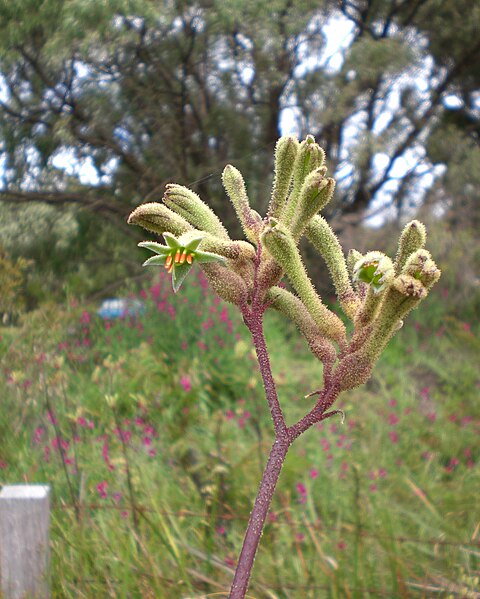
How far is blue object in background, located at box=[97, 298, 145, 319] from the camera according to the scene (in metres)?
2.96

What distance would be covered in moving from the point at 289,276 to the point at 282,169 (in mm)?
93

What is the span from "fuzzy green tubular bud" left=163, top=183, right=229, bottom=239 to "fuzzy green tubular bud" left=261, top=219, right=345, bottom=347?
0.07 m

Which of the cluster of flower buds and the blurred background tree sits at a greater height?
the cluster of flower buds

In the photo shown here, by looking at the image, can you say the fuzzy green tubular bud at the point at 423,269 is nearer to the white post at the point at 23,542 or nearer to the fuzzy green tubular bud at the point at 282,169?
the fuzzy green tubular bud at the point at 282,169

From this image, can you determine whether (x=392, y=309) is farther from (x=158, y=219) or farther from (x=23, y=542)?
(x=23, y=542)

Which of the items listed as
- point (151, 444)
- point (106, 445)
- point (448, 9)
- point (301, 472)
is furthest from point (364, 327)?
point (448, 9)

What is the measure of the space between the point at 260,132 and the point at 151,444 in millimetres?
2164

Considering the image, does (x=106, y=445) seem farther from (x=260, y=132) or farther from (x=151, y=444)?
(x=260, y=132)

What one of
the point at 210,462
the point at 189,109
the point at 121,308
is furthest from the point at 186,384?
the point at 189,109

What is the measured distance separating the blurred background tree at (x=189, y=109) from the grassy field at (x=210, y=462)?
1.93 feet

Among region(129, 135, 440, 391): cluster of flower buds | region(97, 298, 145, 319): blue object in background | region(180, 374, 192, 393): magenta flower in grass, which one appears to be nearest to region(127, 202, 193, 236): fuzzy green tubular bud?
region(129, 135, 440, 391): cluster of flower buds

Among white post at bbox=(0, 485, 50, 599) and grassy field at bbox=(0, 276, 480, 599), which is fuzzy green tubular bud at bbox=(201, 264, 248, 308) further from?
white post at bbox=(0, 485, 50, 599)

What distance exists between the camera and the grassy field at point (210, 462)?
1.17 meters

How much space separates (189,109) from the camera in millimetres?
3564
